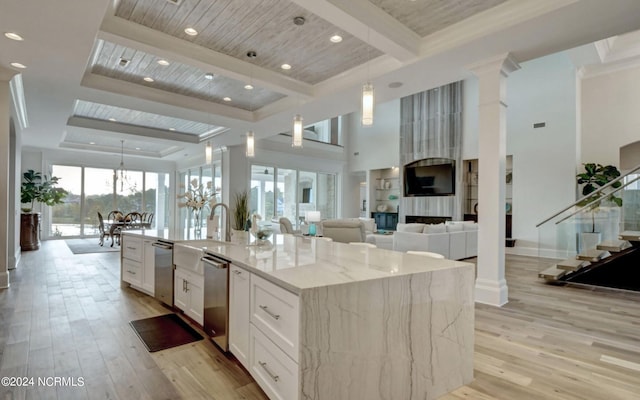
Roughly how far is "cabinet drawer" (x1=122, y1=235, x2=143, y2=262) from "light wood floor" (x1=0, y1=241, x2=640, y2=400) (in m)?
0.49

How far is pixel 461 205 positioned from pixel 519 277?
171 inches

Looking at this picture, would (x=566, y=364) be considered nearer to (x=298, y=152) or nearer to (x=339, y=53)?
(x=339, y=53)

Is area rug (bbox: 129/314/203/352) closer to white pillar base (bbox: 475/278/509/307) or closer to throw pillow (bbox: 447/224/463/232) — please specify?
white pillar base (bbox: 475/278/509/307)

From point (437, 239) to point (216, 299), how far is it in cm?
500

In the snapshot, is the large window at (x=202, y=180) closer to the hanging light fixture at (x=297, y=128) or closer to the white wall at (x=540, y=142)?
the hanging light fixture at (x=297, y=128)

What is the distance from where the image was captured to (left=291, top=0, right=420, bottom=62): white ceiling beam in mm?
2838

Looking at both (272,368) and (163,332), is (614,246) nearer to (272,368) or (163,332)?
(272,368)

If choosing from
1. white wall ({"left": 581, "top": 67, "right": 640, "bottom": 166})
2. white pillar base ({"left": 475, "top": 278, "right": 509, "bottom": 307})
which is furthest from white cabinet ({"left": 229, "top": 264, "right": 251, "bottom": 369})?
white wall ({"left": 581, "top": 67, "right": 640, "bottom": 166})

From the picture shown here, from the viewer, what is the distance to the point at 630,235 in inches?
187

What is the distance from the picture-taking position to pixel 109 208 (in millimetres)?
11414

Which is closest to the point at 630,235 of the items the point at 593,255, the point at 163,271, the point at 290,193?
the point at 593,255

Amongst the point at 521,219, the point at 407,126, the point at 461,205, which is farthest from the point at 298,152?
the point at 521,219

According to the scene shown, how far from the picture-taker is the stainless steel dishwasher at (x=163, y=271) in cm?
350

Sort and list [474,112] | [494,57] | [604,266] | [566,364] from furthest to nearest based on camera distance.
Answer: [474,112], [604,266], [494,57], [566,364]
